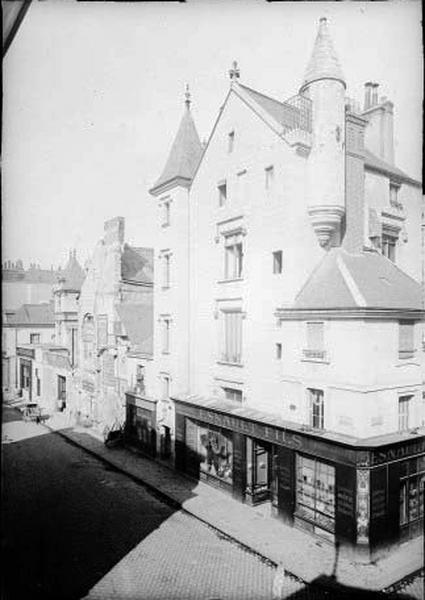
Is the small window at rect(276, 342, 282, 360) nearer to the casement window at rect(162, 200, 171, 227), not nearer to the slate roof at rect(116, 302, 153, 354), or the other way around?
the casement window at rect(162, 200, 171, 227)

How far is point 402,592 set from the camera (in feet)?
43.6

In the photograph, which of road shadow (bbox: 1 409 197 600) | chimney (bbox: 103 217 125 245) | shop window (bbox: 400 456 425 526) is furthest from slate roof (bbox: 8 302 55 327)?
shop window (bbox: 400 456 425 526)

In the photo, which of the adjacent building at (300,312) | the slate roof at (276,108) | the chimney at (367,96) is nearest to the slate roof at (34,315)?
the adjacent building at (300,312)

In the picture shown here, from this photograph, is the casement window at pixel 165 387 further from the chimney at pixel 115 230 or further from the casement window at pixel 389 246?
the casement window at pixel 389 246

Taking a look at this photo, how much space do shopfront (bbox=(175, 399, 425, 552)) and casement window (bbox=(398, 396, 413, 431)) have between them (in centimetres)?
72

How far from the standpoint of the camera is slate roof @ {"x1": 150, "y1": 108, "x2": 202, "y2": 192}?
24.4m

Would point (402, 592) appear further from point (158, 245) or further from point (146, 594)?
point (158, 245)

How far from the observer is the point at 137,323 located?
30719 mm

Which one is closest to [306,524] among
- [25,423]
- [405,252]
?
[405,252]

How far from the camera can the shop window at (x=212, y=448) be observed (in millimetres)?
20891

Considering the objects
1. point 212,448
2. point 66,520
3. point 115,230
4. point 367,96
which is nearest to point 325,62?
point 367,96

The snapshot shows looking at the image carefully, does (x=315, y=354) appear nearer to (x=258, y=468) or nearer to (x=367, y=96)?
(x=258, y=468)

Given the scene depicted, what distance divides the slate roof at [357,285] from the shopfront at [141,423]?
1271 cm

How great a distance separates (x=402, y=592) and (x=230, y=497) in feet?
27.7
